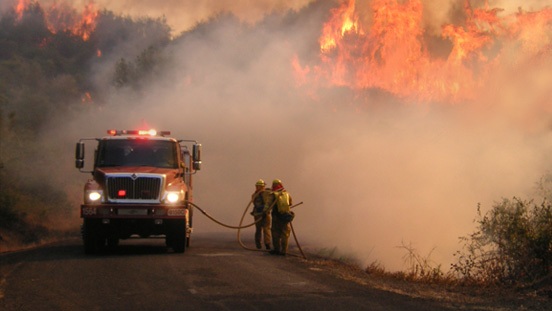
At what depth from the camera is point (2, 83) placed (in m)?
52.7

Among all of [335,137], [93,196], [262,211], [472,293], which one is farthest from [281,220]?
[335,137]

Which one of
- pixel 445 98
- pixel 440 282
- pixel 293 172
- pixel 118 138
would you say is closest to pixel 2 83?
pixel 293 172

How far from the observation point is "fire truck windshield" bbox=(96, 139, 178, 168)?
51.9 ft

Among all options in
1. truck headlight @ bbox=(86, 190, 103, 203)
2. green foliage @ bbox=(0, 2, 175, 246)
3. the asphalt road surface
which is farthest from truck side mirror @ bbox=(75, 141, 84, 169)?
→ green foliage @ bbox=(0, 2, 175, 246)

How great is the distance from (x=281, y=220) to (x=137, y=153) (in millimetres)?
3981

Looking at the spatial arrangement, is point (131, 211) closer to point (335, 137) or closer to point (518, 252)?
point (518, 252)

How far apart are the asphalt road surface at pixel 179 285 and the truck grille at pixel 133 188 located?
137 cm

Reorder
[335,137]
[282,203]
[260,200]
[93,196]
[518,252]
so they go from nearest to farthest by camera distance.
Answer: [518,252] → [93,196] → [282,203] → [260,200] → [335,137]

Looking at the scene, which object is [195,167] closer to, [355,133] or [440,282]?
[440,282]

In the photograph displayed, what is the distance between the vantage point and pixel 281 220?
15.6 m

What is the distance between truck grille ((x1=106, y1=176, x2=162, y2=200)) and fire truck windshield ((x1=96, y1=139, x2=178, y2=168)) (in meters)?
1.09

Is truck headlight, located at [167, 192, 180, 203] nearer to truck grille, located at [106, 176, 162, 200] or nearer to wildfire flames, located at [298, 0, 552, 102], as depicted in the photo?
truck grille, located at [106, 176, 162, 200]

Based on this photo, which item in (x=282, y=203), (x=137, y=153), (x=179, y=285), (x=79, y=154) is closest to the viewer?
(x=179, y=285)

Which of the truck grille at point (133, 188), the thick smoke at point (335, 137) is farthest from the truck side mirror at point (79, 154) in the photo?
the thick smoke at point (335, 137)
